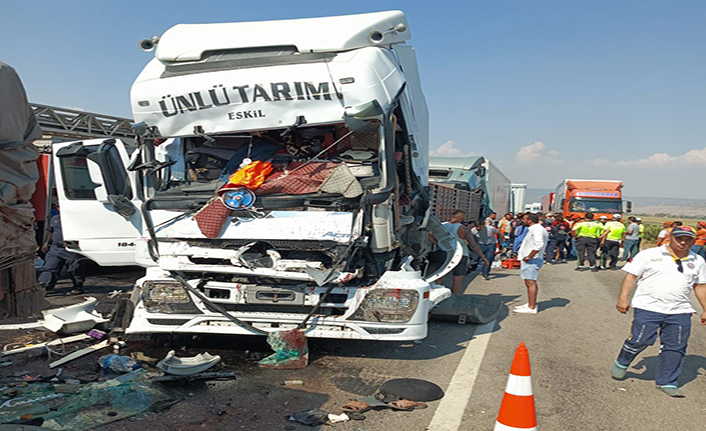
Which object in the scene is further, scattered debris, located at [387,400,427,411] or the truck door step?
the truck door step

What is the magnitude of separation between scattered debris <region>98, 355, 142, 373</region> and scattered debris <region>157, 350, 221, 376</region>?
313 mm

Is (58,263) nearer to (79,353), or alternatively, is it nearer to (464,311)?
(79,353)

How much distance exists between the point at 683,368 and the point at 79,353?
6.03 m

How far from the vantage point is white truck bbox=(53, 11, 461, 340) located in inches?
192

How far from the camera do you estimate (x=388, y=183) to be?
5074 millimetres

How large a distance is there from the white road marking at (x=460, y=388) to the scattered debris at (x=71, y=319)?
13.2ft

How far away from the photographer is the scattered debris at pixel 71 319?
228 inches

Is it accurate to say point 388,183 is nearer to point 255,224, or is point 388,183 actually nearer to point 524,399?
point 255,224

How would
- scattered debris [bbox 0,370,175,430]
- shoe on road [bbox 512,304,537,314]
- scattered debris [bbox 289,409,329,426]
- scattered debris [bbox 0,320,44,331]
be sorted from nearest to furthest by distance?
scattered debris [bbox 0,370,175,430], scattered debris [bbox 289,409,329,426], scattered debris [bbox 0,320,44,331], shoe on road [bbox 512,304,537,314]

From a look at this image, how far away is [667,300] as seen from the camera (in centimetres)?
468

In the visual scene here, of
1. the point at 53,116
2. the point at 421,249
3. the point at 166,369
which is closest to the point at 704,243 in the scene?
the point at 421,249

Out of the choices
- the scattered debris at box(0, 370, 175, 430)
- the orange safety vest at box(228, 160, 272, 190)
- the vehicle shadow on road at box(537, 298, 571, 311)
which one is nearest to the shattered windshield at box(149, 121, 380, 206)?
the orange safety vest at box(228, 160, 272, 190)

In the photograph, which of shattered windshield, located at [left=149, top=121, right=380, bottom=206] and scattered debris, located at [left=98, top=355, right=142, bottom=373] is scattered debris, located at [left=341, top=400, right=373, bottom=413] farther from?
scattered debris, located at [left=98, top=355, right=142, bottom=373]

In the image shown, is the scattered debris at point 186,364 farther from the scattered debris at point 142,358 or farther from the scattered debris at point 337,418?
the scattered debris at point 337,418
